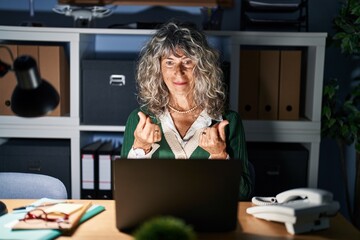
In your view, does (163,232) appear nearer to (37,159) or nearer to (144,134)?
(144,134)

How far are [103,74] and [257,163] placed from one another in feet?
3.25

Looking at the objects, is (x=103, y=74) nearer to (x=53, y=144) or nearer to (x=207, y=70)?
(x=53, y=144)

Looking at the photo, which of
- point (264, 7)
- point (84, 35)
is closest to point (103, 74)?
point (84, 35)

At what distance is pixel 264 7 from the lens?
8.39 feet

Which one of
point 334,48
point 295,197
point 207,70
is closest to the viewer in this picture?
point 295,197

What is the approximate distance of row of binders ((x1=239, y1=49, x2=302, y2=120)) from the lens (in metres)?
2.52

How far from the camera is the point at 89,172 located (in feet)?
8.38

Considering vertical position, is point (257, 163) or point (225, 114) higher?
point (225, 114)

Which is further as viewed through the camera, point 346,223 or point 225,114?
point 225,114

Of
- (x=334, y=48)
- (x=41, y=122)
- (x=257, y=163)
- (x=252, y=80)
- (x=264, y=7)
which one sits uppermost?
(x=264, y=7)

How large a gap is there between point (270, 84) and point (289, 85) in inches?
4.3

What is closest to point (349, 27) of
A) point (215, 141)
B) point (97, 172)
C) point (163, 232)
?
point (215, 141)

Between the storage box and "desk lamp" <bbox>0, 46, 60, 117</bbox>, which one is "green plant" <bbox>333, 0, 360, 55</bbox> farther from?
"desk lamp" <bbox>0, 46, 60, 117</bbox>

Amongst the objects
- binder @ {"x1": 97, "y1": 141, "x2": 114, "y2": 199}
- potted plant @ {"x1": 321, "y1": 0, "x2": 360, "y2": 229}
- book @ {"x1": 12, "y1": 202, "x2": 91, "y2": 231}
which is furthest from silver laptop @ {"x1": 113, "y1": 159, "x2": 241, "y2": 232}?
potted plant @ {"x1": 321, "y1": 0, "x2": 360, "y2": 229}
